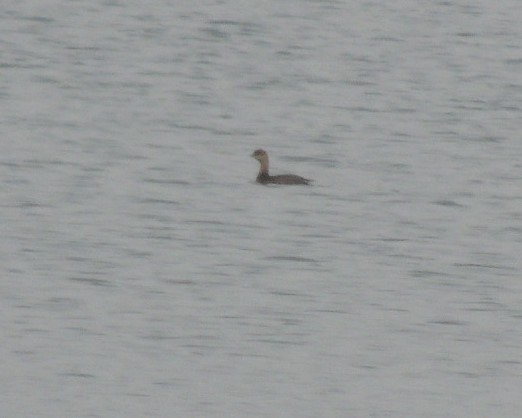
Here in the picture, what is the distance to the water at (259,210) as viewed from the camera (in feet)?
43.5

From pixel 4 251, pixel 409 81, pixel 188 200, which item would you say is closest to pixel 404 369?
pixel 4 251

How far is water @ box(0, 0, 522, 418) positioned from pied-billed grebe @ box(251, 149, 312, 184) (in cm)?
16

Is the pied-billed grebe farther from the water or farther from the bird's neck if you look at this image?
the water

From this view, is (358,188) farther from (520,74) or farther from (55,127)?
(520,74)

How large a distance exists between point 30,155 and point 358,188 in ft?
12.0

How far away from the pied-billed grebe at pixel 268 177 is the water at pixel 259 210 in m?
0.16

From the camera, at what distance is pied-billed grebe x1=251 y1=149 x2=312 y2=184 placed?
65.2ft

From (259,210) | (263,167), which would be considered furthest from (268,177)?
(259,210)

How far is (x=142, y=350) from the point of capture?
13742 millimetres

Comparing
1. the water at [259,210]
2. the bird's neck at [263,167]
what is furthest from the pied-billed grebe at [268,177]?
the water at [259,210]

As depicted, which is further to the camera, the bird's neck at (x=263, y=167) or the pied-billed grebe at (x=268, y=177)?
the bird's neck at (x=263, y=167)

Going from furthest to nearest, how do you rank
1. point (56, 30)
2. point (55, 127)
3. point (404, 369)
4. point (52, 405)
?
point (56, 30) < point (55, 127) < point (404, 369) < point (52, 405)

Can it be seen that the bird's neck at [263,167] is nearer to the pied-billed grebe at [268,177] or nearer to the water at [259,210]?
the pied-billed grebe at [268,177]

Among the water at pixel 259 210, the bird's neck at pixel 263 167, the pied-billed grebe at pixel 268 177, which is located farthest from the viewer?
the bird's neck at pixel 263 167
